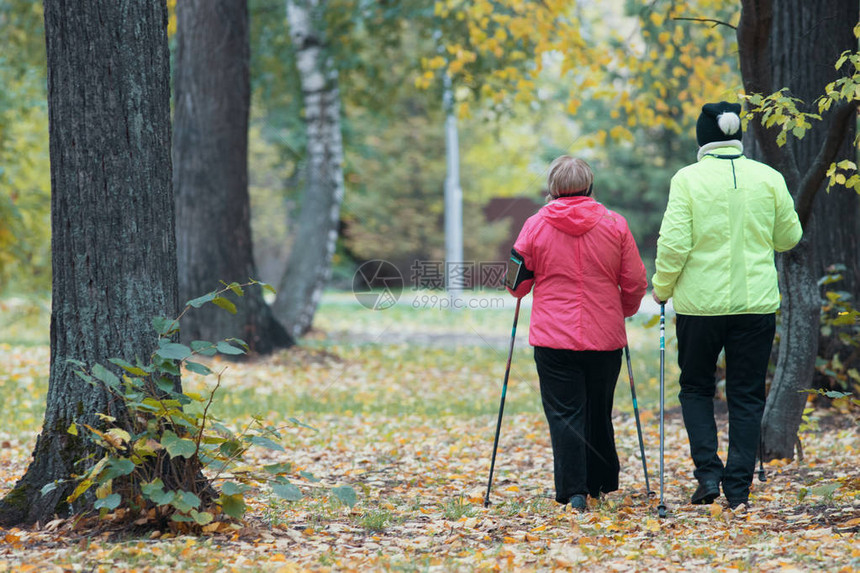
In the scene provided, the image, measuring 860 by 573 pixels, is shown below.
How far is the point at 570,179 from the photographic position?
13.7ft

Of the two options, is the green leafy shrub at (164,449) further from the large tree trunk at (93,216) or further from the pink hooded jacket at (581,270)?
the pink hooded jacket at (581,270)

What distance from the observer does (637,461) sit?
543cm

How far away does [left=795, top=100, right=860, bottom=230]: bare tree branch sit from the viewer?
4344 mm

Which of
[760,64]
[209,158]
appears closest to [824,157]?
[760,64]

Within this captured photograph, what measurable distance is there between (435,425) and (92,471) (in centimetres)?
397

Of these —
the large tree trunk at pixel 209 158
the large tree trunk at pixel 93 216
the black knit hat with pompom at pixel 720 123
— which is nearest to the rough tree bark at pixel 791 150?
the black knit hat with pompom at pixel 720 123

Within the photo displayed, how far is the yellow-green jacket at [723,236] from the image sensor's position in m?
3.96

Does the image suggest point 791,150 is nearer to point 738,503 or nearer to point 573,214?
point 573,214

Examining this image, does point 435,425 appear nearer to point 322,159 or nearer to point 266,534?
point 266,534

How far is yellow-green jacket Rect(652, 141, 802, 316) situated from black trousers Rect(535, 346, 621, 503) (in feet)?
1.75

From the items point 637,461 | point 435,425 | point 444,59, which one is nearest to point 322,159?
point 444,59

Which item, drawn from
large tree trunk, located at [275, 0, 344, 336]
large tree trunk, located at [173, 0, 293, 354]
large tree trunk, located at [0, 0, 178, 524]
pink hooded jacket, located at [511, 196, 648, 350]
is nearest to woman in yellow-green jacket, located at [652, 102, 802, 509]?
pink hooded jacket, located at [511, 196, 648, 350]

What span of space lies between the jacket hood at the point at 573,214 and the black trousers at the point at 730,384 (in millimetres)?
615

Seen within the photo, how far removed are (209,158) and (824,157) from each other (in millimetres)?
6679
